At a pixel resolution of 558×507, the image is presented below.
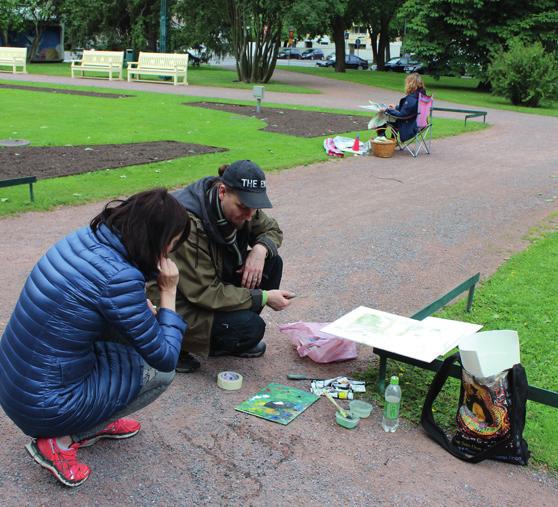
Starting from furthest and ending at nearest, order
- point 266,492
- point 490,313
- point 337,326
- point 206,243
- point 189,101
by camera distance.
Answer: point 189,101 < point 490,313 < point 337,326 < point 206,243 < point 266,492

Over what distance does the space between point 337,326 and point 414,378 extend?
578 mm

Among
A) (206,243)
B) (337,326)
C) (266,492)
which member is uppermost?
(206,243)

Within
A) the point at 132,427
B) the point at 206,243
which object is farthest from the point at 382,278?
the point at 132,427

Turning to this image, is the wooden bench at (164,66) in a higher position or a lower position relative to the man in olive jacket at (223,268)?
higher

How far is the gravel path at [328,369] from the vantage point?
300 centimetres

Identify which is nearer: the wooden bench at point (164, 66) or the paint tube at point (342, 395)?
the paint tube at point (342, 395)

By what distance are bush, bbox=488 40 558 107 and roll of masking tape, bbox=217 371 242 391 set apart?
23016 mm

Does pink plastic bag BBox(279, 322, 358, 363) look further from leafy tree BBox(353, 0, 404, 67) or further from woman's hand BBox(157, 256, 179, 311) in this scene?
leafy tree BBox(353, 0, 404, 67)

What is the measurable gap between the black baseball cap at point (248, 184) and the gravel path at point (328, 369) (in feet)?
3.60

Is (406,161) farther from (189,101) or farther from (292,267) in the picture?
(189,101)

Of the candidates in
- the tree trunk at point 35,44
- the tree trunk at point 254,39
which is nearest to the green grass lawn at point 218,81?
the tree trunk at point 254,39

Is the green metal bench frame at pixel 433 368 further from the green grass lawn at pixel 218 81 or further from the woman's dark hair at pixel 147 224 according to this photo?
the green grass lawn at pixel 218 81

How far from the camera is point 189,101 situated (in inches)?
766

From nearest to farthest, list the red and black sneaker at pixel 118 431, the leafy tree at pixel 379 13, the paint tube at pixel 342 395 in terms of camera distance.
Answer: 1. the red and black sneaker at pixel 118 431
2. the paint tube at pixel 342 395
3. the leafy tree at pixel 379 13
